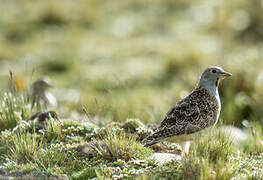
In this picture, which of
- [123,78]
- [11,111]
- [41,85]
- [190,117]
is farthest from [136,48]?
[190,117]

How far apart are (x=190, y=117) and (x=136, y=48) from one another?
34.7 ft

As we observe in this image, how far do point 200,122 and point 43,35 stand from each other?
12.4 meters

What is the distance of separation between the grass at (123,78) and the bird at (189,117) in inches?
12.9

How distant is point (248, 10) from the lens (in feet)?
63.1

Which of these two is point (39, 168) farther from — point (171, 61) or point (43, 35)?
point (43, 35)

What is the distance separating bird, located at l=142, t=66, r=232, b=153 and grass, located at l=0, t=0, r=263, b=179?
1.07 ft

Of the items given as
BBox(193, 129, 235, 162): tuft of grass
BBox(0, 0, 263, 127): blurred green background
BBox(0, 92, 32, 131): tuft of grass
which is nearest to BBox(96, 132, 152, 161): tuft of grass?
BBox(193, 129, 235, 162): tuft of grass

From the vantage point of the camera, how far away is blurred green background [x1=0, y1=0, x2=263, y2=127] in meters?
12.3

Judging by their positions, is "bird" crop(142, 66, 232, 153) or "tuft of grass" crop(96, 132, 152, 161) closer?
"tuft of grass" crop(96, 132, 152, 161)

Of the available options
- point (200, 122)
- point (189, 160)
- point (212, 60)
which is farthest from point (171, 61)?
point (189, 160)

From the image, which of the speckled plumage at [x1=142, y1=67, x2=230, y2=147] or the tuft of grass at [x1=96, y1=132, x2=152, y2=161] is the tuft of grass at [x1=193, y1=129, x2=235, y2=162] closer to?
the speckled plumage at [x1=142, y1=67, x2=230, y2=147]

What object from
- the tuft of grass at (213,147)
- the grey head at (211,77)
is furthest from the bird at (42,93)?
the tuft of grass at (213,147)

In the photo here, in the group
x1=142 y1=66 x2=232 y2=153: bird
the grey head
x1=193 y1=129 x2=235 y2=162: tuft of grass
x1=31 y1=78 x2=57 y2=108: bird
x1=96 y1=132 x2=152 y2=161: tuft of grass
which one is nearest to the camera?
x1=193 y1=129 x2=235 y2=162: tuft of grass

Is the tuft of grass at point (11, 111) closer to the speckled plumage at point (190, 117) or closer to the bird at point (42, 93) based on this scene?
the bird at point (42, 93)
